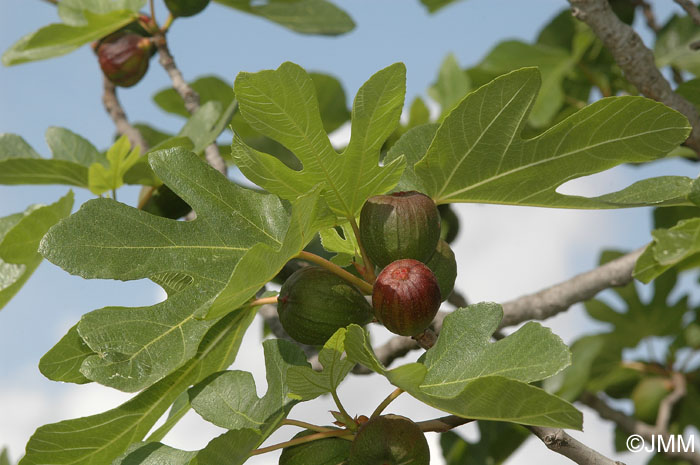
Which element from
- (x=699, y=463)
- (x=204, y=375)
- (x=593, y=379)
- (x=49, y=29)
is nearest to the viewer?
(x=204, y=375)

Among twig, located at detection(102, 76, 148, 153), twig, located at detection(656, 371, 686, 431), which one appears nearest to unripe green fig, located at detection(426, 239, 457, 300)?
twig, located at detection(102, 76, 148, 153)

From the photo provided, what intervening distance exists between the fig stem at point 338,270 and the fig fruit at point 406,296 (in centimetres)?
9

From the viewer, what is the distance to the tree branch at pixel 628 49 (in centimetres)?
198

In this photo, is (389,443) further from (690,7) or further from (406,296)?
(690,7)

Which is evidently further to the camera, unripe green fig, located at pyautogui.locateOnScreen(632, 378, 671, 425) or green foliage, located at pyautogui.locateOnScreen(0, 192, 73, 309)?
unripe green fig, located at pyautogui.locateOnScreen(632, 378, 671, 425)

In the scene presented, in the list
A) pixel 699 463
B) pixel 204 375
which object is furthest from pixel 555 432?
pixel 699 463

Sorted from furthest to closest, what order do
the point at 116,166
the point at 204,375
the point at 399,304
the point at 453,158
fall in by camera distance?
1. the point at 116,166
2. the point at 204,375
3. the point at 453,158
4. the point at 399,304

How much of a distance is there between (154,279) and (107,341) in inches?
6.6

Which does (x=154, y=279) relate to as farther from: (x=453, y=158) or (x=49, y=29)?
(x=49, y=29)

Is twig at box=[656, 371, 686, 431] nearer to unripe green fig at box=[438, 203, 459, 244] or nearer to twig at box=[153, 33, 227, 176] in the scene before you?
unripe green fig at box=[438, 203, 459, 244]

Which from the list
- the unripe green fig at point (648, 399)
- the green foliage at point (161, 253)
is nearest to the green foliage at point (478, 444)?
the unripe green fig at point (648, 399)

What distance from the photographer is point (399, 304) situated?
125cm

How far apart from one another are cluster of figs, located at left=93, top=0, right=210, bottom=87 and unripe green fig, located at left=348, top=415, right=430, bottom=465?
1676 mm

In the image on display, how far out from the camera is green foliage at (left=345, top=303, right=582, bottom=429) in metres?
1.07
